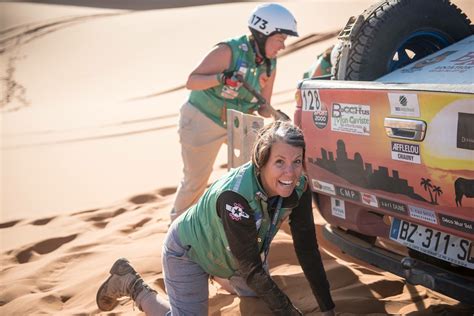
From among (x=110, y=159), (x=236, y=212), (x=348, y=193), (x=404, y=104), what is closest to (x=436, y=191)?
(x=404, y=104)

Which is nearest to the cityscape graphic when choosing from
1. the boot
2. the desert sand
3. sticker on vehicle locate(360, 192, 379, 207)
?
sticker on vehicle locate(360, 192, 379, 207)

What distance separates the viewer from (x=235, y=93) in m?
5.55

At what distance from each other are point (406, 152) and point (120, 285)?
76.3 inches

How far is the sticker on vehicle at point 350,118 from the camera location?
12.1 feet

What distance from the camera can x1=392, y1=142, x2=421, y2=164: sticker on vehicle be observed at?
11.2 ft

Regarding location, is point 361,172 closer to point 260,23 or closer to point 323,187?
point 323,187

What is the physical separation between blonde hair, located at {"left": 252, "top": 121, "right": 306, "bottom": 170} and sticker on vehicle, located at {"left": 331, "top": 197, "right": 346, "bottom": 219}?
0.99m

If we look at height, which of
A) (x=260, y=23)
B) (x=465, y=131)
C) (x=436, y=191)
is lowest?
(x=436, y=191)

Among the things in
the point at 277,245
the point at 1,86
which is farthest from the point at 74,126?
the point at 277,245

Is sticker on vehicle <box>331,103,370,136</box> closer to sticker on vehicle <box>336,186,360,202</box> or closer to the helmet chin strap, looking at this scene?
sticker on vehicle <box>336,186,360,202</box>

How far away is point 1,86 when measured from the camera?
22.0 m

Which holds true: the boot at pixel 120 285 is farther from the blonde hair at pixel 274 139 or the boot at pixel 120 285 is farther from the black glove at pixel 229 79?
the black glove at pixel 229 79

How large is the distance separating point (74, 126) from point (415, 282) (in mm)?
12176

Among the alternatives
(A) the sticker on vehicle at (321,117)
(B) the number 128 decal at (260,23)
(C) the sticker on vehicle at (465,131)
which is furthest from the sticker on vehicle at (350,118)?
(B) the number 128 decal at (260,23)
